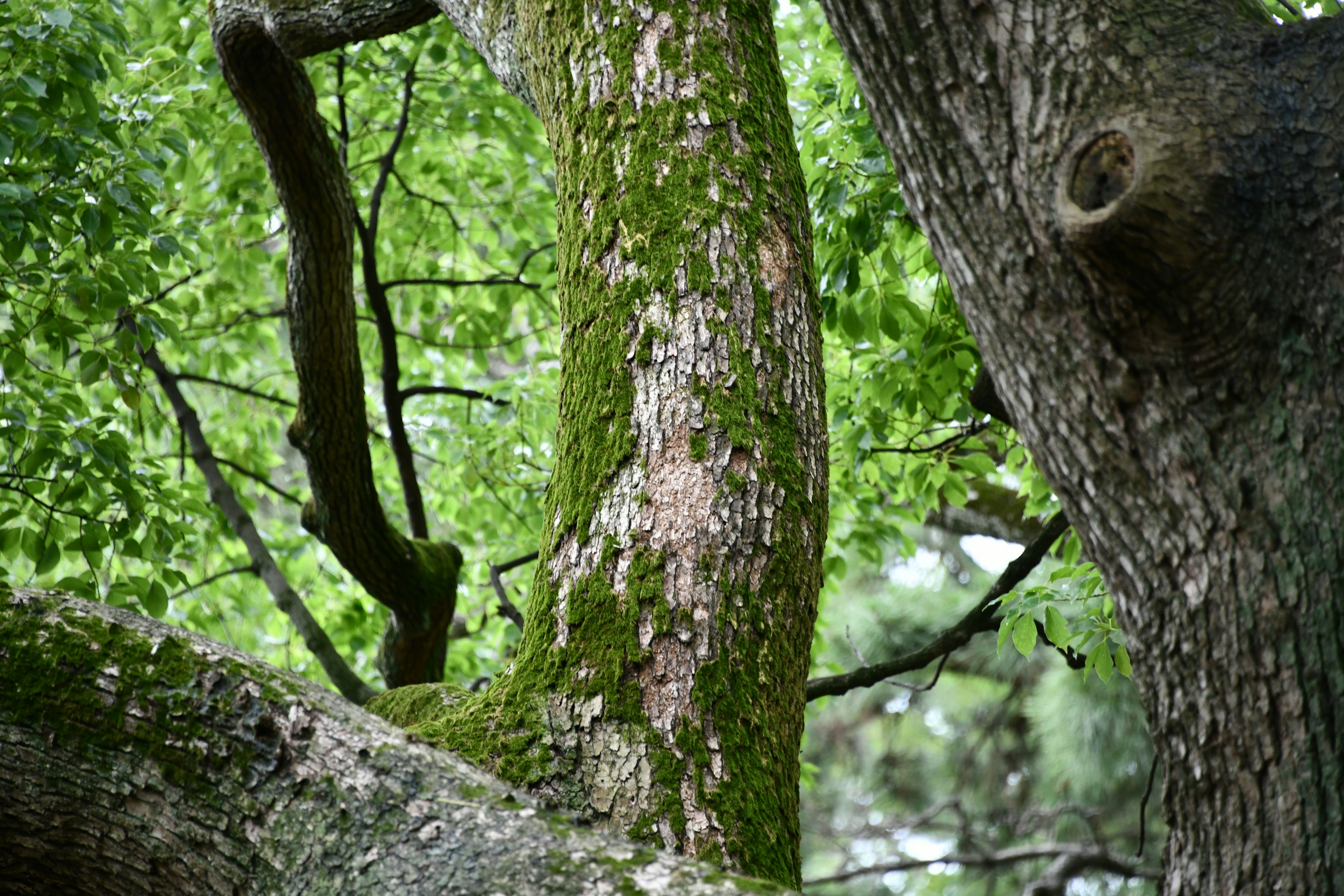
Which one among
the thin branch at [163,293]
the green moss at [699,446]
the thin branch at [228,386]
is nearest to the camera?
the green moss at [699,446]

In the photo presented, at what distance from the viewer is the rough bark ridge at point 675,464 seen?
5.66 ft

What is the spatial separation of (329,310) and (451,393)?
46.8 inches

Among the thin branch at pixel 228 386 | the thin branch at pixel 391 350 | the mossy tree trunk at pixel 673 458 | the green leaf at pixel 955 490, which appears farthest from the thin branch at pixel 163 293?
the green leaf at pixel 955 490

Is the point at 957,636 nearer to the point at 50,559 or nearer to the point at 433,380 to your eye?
the point at 50,559

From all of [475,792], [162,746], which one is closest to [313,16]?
[162,746]

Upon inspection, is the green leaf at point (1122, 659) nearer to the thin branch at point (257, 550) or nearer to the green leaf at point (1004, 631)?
the green leaf at point (1004, 631)

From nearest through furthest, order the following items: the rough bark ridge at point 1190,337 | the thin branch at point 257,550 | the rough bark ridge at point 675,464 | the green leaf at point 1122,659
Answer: the rough bark ridge at point 1190,337 → the rough bark ridge at point 675,464 → the green leaf at point 1122,659 → the thin branch at point 257,550

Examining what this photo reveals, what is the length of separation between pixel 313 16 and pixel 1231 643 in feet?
10.4

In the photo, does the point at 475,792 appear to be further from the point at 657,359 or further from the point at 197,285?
the point at 197,285

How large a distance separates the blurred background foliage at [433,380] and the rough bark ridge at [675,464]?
130 cm

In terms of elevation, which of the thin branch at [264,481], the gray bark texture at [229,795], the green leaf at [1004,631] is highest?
the thin branch at [264,481]

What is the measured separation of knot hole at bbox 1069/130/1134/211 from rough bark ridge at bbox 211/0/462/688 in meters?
2.59

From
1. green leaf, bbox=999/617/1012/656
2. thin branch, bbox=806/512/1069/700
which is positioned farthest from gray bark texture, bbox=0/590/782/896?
thin branch, bbox=806/512/1069/700

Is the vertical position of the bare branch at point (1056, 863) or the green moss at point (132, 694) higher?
the bare branch at point (1056, 863)
